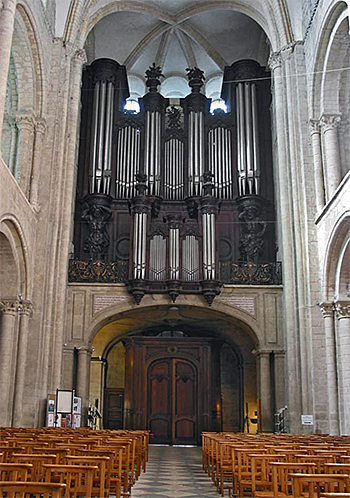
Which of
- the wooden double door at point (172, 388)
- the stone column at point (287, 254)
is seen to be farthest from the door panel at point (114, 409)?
the stone column at point (287, 254)

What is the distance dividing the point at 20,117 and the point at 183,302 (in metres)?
7.54

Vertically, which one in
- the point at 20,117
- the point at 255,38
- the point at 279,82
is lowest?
the point at 20,117

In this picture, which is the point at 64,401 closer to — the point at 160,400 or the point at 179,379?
the point at 160,400

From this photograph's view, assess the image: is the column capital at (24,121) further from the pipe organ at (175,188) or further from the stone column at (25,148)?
the pipe organ at (175,188)

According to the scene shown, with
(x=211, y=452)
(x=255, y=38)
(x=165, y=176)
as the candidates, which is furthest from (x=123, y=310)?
(x=255, y=38)

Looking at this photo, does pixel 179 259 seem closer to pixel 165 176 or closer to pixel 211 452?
pixel 165 176

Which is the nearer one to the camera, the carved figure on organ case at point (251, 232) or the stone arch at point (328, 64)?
the stone arch at point (328, 64)

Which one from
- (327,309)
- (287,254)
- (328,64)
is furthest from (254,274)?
(328,64)

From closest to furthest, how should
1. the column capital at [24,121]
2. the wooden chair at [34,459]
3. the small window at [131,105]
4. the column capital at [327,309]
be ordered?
the wooden chair at [34,459], the column capital at [327,309], the column capital at [24,121], the small window at [131,105]

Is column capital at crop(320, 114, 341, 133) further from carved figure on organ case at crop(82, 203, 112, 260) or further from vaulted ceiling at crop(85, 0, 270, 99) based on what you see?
vaulted ceiling at crop(85, 0, 270, 99)

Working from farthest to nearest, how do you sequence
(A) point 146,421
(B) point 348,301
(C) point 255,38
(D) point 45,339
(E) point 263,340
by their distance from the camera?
(C) point 255,38
(A) point 146,421
(E) point 263,340
(D) point 45,339
(B) point 348,301

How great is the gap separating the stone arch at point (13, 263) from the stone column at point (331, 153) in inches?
335

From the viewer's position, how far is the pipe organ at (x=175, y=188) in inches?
751

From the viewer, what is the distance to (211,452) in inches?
420
